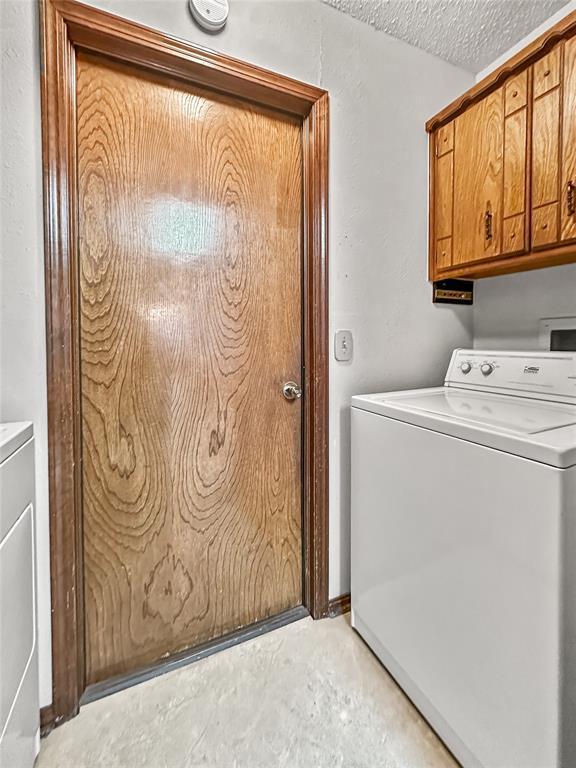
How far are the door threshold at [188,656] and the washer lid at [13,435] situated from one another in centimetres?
90

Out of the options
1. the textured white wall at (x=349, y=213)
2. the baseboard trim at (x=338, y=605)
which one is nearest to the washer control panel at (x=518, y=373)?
the textured white wall at (x=349, y=213)

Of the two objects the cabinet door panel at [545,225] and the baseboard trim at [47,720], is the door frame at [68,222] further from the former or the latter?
the cabinet door panel at [545,225]

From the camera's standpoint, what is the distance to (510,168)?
1.36 meters

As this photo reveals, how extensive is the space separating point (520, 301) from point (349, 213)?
88 centimetres

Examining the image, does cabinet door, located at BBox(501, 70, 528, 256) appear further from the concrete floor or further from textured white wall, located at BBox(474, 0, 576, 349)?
the concrete floor

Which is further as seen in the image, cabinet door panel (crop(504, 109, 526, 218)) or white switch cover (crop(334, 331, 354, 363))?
white switch cover (crop(334, 331, 354, 363))

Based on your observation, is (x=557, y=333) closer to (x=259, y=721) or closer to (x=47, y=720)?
(x=259, y=721)

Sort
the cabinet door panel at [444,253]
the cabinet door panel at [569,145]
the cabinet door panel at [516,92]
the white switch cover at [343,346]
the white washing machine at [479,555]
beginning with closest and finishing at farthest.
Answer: the white washing machine at [479,555], the cabinet door panel at [569,145], the cabinet door panel at [516,92], the white switch cover at [343,346], the cabinet door panel at [444,253]

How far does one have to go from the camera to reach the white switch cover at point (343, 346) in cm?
150

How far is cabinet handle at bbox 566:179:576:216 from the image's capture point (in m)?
1.19

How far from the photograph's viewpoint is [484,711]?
91cm

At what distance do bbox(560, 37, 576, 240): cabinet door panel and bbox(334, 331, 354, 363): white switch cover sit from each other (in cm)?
79

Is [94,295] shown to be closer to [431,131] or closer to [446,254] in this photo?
[446,254]

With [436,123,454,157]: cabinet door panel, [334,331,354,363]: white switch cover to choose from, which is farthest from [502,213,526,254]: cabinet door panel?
[334,331,354,363]: white switch cover
